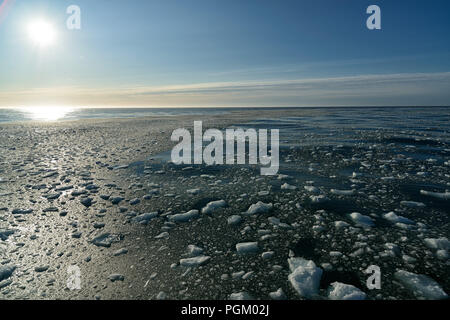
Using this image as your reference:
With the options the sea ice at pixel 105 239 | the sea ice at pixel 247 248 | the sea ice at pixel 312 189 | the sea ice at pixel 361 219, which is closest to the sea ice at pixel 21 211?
the sea ice at pixel 105 239

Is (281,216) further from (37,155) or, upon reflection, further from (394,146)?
(37,155)

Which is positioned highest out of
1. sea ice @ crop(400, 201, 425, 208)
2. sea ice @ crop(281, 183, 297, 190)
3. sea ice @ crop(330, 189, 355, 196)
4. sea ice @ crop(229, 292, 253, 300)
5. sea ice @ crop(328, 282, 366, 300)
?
sea ice @ crop(281, 183, 297, 190)

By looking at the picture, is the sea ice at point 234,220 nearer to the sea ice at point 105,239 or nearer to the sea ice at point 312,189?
the sea ice at point 105,239

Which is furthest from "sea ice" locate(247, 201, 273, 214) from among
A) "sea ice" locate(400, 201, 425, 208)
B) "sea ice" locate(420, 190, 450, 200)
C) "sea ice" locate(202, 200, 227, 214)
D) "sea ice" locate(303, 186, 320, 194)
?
"sea ice" locate(420, 190, 450, 200)

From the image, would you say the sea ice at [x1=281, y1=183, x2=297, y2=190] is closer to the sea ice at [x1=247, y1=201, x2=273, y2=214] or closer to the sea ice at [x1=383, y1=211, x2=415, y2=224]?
the sea ice at [x1=247, y1=201, x2=273, y2=214]

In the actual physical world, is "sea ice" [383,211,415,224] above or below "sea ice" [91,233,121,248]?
above

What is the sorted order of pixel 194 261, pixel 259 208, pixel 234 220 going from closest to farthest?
pixel 194 261, pixel 234 220, pixel 259 208

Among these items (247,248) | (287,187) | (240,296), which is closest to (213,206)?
(247,248)

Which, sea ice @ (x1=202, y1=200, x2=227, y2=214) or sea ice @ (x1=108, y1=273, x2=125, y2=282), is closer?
sea ice @ (x1=108, y1=273, x2=125, y2=282)

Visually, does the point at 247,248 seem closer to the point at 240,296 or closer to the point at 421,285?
the point at 240,296

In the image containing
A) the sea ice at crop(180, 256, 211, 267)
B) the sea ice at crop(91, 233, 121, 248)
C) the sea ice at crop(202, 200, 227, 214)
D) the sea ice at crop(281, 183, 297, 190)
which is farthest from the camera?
the sea ice at crop(281, 183, 297, 190)

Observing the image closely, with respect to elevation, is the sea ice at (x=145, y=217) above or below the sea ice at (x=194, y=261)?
above
